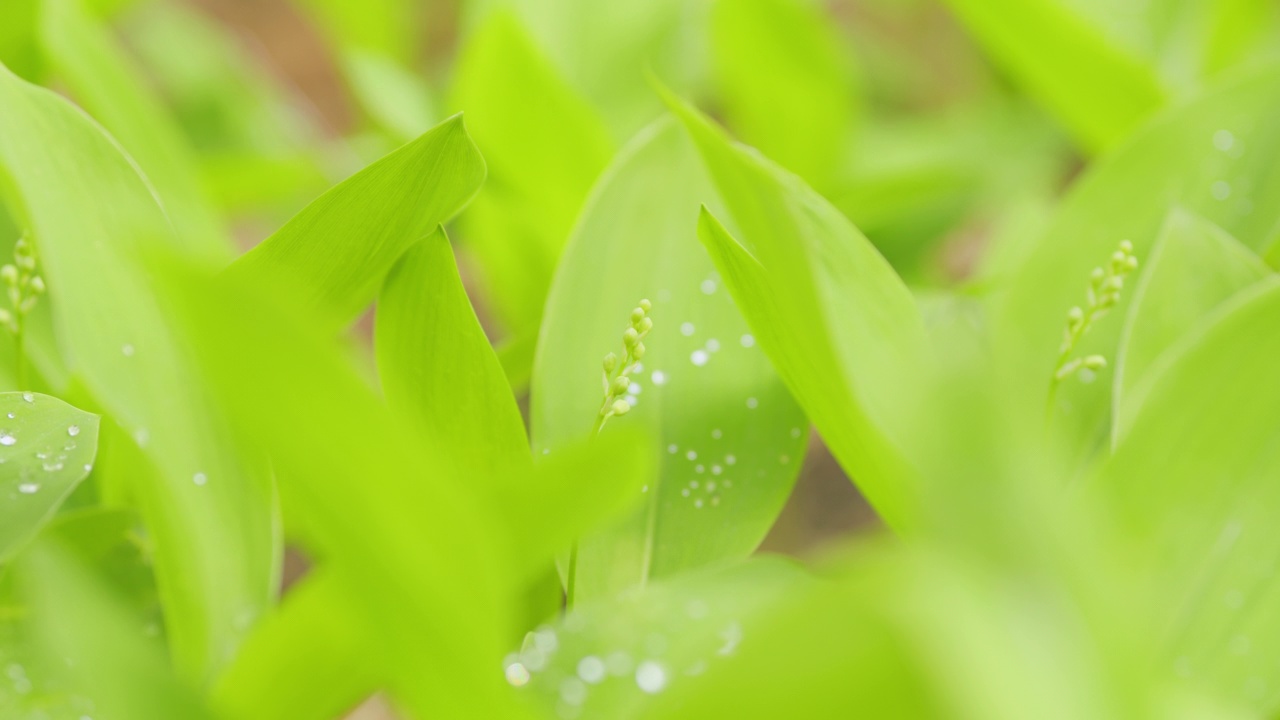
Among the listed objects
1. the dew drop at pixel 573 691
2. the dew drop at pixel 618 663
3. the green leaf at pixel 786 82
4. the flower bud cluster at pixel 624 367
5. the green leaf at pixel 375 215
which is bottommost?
the dew drop at pixel 573 691

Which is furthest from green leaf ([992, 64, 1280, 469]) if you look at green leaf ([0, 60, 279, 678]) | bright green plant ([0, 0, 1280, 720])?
green leaf ([0, 60, 279, 678])

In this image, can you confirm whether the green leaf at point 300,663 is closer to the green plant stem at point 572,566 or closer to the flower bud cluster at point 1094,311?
the green plant stem at point 572,566

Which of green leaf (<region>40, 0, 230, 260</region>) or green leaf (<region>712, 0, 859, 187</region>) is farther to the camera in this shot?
green leaf (<region>712, 0, 859, 187</region>)

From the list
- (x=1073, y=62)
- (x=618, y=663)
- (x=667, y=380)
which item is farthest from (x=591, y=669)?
(x=1073, y=62)

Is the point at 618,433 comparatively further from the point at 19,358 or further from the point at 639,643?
the point at 19,358

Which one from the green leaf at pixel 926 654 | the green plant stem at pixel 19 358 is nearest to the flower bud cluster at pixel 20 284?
the green plant stem at pixel 19 358

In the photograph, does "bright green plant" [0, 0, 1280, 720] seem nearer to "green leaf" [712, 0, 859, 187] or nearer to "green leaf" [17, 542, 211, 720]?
"green leaf" [17, 542, 211, 720]
